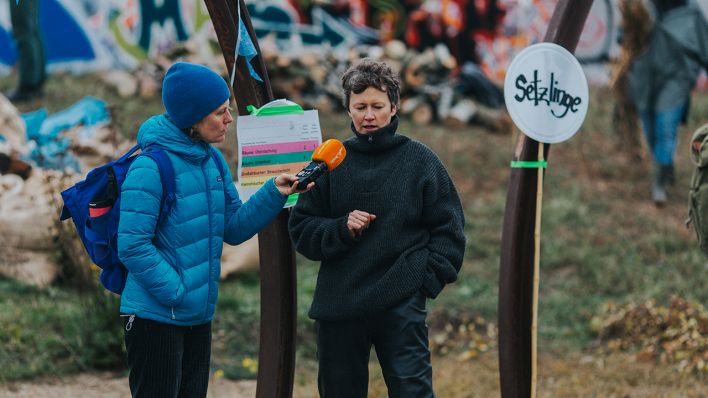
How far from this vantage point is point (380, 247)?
3350 mm

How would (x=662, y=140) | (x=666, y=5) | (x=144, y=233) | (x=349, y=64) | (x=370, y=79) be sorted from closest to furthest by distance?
(x=144, y=233) → (x=370, y=79) → (x=662, y=140) → (x=666, y=5) → (x=349, y=64)

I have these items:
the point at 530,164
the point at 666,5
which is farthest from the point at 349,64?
the point at 530,164

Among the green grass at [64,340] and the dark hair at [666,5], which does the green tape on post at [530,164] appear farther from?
the dark hair at [666,5]

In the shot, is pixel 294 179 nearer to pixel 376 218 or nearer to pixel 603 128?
pixel 376 218

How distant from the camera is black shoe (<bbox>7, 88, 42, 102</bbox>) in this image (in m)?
10.7

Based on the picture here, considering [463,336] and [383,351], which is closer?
[383,351]

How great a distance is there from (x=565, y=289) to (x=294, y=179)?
457 cm

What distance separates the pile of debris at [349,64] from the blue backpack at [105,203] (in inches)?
304

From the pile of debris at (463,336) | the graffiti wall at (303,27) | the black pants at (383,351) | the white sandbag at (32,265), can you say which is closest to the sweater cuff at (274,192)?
the black pants at (383,351)

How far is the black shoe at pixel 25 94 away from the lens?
421 inches

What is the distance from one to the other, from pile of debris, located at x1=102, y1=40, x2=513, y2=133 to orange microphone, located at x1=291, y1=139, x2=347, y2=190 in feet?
24.7

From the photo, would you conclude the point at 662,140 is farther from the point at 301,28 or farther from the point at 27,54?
the point at 27,54

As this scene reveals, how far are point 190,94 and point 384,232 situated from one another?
2.62 feet

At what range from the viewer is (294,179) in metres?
3.22
